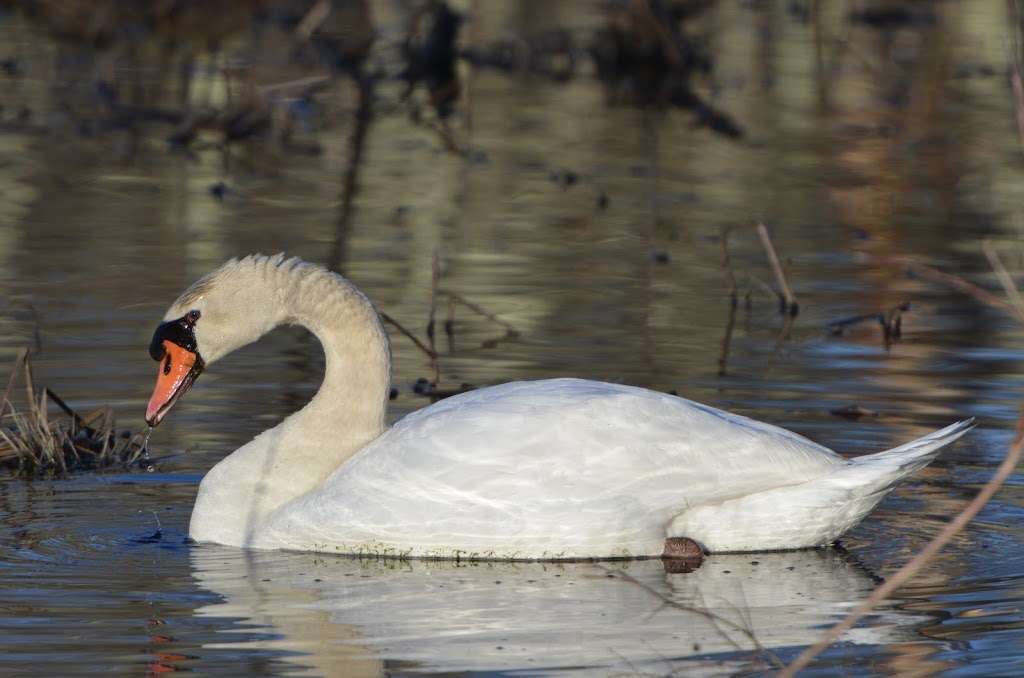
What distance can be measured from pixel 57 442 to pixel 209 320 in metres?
1.22

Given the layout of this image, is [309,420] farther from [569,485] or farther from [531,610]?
[531,610]

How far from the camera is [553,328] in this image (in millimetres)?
11602

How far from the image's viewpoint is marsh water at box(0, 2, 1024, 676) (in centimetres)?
641

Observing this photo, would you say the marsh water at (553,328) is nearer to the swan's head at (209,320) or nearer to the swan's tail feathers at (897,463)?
the swan's tail feathers at (897,463)

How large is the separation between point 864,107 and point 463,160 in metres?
6.11

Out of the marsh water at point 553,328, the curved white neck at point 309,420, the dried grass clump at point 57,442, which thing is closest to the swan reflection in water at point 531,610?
the marsh water at point 553,328

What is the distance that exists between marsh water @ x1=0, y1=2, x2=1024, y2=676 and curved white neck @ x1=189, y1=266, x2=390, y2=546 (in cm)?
22

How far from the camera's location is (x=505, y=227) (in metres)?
15.0

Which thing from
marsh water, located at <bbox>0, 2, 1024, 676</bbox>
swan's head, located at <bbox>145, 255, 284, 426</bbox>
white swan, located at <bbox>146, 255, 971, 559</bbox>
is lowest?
marsh water, located at <bbox>0, 2, 1024, 676</bbox>

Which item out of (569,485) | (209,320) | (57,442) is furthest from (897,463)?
(57,442)

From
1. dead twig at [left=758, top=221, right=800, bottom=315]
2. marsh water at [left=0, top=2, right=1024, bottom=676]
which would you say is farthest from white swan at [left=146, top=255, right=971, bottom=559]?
dead twig at [left=758, top=221, right=800, bottom=315]

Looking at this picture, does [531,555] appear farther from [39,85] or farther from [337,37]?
[337,37]

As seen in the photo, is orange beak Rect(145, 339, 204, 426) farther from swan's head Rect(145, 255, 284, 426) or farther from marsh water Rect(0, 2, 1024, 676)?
marsh water Rect(0, 2, 1024, 676)

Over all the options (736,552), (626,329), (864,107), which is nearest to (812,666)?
(736,552)
